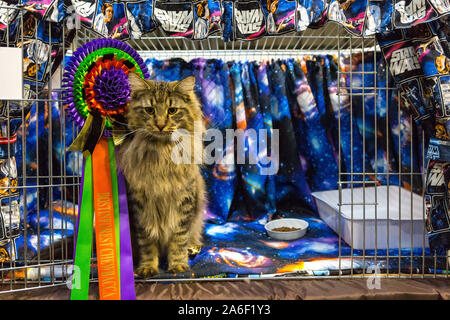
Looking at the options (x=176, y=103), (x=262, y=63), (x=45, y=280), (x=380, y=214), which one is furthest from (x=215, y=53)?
(x=45, y=280)

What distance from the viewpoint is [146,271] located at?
1.30 metres

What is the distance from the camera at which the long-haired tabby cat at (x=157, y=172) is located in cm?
123

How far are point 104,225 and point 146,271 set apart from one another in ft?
0.84

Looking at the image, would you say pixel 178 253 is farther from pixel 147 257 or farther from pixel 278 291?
pixel 278 291

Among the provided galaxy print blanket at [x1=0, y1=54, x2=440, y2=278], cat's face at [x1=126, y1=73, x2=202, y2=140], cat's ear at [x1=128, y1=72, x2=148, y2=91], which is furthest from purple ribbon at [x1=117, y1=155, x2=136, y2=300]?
galaxy print blanket at [x1=0, y1=54, x2=440, y2=278]

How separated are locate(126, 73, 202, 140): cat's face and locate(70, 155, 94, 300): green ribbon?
0.24 metres

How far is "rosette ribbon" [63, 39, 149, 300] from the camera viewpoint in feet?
3.86

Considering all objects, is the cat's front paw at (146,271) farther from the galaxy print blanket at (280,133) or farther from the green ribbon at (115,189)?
the galaxy print blanket at (280,133)

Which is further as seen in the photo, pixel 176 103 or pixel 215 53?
pixel 215 53

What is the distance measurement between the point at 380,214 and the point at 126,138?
126 centimetres

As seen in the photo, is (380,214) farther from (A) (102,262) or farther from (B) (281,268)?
(A) (102,262)

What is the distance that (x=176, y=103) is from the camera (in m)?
1.24

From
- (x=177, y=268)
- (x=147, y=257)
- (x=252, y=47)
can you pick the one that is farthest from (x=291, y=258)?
(x=252, y=47)

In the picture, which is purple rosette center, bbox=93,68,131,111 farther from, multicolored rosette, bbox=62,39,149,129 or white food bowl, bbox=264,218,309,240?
A: white food bowl, bbox=264,218,309,240
